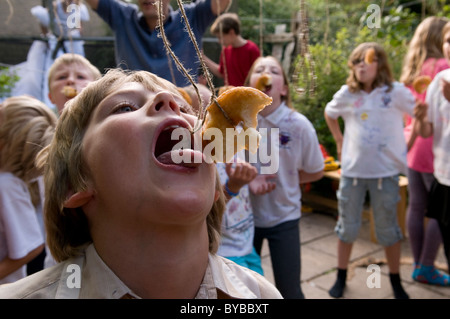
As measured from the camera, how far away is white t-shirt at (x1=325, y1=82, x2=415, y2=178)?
302 centimetres

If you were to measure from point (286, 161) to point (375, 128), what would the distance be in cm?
80

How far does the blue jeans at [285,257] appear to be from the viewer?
2561 millimetres

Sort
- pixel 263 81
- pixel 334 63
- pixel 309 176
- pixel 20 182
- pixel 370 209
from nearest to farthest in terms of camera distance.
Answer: pixel 20 182 < pixel 263 81 < pixel 309 176 < pixel 370 209 < pixel 334 63

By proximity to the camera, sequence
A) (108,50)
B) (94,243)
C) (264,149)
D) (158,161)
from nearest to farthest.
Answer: (158,161), (94,243), (264,149), (108,50)

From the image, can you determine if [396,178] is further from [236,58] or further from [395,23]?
[395,23]

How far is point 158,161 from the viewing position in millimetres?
1034

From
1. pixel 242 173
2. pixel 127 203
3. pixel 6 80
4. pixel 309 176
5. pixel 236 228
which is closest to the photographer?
pixel 127 203

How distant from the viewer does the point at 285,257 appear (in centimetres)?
257

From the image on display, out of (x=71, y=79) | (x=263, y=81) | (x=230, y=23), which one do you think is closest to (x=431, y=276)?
(x=263, y=81)

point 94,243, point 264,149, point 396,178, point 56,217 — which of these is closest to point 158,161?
point 94,243

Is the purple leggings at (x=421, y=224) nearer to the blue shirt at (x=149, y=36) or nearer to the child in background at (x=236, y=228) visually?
the child in background at (x=236, y=228)

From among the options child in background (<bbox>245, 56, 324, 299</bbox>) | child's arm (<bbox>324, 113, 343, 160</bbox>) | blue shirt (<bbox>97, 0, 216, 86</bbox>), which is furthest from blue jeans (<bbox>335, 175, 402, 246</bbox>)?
Result: blue shirt (<bbox>97, 0, 216, 86</bbox>)

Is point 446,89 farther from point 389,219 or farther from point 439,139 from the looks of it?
point 389,219
